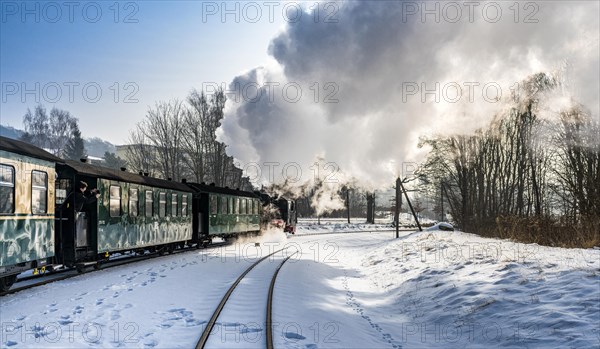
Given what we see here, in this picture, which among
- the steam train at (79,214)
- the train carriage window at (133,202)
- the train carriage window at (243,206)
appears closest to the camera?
the steam train at (79,214)

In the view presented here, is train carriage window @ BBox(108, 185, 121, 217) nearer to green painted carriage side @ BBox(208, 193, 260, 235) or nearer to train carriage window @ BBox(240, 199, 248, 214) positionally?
green painted carriage side @ BBox(208, 193, 260, 235)

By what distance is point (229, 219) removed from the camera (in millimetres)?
20453

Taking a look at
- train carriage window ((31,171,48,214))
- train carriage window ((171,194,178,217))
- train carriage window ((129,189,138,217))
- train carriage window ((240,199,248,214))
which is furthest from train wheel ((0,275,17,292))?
train carriage window ((240,199,248,214))

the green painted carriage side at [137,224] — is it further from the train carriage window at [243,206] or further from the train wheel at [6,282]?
the train carriage window at [243,206]

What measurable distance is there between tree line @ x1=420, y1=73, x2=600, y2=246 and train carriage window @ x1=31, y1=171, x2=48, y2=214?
1329cm

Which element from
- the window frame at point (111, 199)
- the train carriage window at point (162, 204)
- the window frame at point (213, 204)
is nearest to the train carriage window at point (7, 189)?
the window frame at point (111, 199)

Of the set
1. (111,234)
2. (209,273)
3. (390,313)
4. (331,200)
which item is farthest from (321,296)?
(331,200)

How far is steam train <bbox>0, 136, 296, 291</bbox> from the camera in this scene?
777cm

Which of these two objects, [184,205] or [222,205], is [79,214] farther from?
[222,205]

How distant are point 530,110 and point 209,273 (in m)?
24.2

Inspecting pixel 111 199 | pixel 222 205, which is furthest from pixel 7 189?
pixel 222 205

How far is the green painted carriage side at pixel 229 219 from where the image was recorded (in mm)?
18902

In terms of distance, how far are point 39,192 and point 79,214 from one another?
1.70 metres

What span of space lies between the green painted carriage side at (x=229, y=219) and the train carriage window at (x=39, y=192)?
990 cm
